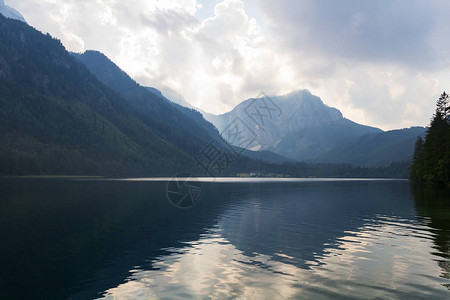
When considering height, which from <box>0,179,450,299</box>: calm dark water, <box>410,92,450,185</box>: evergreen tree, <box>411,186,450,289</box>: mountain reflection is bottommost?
<box>0,179,450,299</box>: calm dark water

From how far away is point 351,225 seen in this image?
5231 cm

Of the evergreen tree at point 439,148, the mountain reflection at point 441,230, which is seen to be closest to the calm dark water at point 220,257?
the mountain reflection at point 441,230

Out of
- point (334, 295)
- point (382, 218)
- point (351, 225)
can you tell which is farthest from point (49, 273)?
point (382, 218)

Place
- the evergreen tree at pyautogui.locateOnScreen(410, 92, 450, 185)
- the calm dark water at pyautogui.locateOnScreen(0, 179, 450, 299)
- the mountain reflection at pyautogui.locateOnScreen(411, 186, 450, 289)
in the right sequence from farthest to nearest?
1. the evergreen tree at pyautogui.locateOnScreen(410, 92, 450, 185)
2. the mountain reflection at pyautogui.locateOnScreen(411, 186, 450, 289)
3. the calm dark water at pyautogui.locateOnScreen(0, 179, 450, 299)

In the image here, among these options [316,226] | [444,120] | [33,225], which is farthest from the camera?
[444,120]

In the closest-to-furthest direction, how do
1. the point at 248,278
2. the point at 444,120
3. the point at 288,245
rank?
the point at 248,278 → the point at 288,245 → the point at 444,120

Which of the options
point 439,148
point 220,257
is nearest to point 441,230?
point 220,257

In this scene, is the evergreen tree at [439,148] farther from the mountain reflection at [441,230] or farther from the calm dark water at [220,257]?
the calm dark water at [220,257]

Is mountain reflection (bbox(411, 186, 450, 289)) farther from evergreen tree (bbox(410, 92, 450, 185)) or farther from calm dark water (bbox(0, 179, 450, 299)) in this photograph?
evergreen tree (bbox(410, 92, 450, 185))

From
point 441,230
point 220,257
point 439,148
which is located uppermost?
point 439,148

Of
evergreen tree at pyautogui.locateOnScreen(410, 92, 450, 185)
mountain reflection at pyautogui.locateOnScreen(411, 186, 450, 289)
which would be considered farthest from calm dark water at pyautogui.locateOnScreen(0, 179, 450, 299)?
evergreen tree at pyautogui.locateOnScreen(410, 92, 450, 185)

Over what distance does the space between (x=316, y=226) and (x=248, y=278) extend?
1142 inches

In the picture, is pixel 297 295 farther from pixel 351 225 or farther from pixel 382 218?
pixel 382 218

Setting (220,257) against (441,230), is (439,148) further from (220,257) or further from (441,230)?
(220,257)
